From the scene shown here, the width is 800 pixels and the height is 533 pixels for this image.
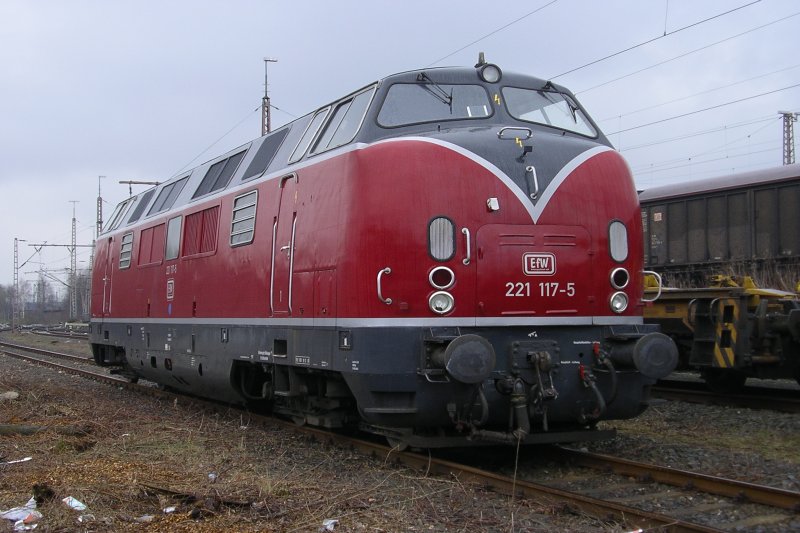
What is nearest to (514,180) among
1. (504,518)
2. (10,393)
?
(504,518)

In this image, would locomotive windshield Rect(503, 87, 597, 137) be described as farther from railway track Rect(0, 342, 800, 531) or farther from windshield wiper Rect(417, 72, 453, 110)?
railway track Rect(0, 342, 800, 531)

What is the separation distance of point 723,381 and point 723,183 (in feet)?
18.1

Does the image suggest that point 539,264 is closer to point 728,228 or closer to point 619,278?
point 619,278

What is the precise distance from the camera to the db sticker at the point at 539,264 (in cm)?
670

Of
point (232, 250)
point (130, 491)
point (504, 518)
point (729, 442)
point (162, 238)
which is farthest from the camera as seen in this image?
point (162, 238)

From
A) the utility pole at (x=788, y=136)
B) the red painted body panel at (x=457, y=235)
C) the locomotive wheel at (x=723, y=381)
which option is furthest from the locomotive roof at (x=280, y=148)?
the utility pole at (x=788, y=136)

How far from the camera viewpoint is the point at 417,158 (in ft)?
22.0

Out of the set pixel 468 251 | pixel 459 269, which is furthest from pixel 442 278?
pixel 468 251

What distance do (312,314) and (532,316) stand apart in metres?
2.11

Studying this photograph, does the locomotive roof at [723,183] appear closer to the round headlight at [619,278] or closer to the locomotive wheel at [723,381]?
the locomotive wheel at [723,381]

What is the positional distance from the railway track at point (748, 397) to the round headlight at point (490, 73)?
19.5 feet

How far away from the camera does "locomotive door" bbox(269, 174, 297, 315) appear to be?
26.3ft

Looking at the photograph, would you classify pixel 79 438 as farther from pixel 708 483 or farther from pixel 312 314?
pixel 708 483

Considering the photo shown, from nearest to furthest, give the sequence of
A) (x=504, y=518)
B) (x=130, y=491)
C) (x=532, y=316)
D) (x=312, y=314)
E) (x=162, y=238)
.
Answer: (x=504, y=518) < (x=130, y=491) < (x=532, y=316) < (x=312, y=314) < (x=162, y=238)
